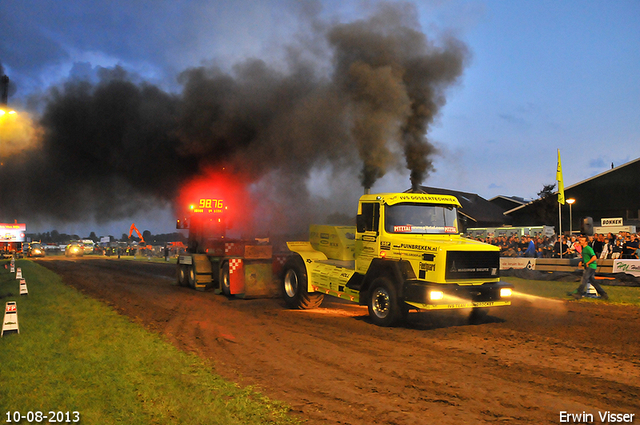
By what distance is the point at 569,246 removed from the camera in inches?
805

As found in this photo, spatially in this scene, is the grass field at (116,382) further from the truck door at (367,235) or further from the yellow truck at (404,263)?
the truck door at (367,235)

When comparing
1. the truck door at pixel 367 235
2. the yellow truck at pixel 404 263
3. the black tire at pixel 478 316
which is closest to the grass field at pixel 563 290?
the black tire at pixel 478 316

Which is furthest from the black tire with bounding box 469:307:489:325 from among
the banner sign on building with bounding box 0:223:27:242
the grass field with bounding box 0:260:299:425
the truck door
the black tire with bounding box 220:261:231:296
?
the banner sign on building with bounding box 0:223:27:242

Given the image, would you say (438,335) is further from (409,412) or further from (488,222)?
(488,222)

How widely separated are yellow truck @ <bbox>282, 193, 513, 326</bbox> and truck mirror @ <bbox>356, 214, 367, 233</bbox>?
0.08 ft

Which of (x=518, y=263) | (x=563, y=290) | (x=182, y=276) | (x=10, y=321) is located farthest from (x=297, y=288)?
(x=518, y=263)

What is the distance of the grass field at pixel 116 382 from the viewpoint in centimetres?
459

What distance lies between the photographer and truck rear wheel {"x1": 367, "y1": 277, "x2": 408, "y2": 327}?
29.1 feet

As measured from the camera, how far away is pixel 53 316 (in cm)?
1020

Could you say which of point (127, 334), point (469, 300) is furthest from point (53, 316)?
point (469, 300)

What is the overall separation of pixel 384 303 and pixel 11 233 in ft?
219

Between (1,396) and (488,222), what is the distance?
3781 cm

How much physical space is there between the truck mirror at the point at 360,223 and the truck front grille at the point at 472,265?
2.09 meters

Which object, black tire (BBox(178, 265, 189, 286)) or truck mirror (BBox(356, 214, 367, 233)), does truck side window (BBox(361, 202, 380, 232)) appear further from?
black tire (BBox(178, 265, 189, 286))
